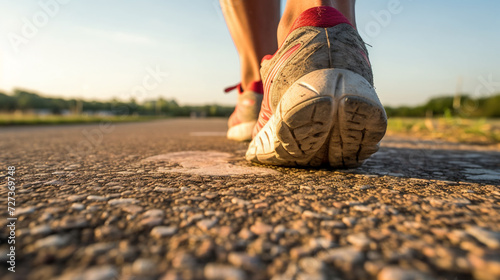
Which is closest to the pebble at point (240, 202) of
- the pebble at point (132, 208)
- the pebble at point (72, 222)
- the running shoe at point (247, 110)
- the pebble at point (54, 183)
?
the pebble at point (132, 208)

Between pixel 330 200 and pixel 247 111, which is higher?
pixel 247 111

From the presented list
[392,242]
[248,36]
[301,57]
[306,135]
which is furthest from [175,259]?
[248,36]

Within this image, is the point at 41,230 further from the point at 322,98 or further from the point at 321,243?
the point at 322,98

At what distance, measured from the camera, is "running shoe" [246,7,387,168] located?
2.93 ft

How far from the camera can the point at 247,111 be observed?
2047mm

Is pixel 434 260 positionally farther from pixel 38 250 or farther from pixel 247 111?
pixel 247 111

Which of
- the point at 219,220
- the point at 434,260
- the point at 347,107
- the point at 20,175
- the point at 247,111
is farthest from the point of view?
the point at 247,111

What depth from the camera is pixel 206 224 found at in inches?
22.4

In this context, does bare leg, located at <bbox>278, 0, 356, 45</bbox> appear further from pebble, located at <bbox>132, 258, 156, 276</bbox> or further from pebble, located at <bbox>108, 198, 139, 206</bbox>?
pebble, located at <bbox>132, 258, 156, 276</bbox>

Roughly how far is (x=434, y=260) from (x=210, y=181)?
66 cm

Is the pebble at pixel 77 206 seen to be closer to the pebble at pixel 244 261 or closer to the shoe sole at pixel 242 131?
the pebble at pixel 244 261

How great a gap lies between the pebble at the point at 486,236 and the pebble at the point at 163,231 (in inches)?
21.7

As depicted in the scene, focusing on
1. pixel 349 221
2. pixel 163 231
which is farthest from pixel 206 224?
pixel 349 221

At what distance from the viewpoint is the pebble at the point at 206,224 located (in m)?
0.55
